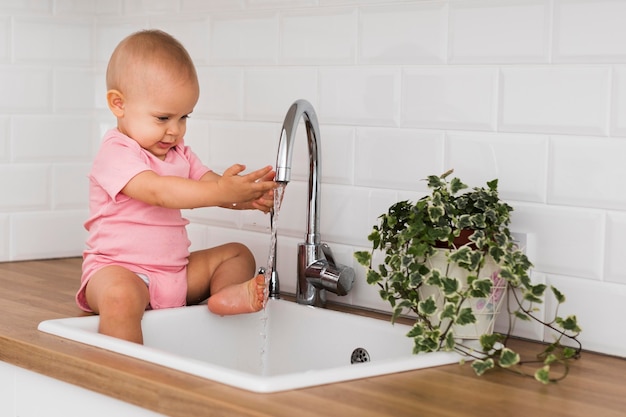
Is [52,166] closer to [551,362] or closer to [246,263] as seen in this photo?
[246,263]

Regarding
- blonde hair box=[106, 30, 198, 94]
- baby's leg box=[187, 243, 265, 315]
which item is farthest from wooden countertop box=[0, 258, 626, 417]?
blonde hair box=[106, 30, 198, 94]

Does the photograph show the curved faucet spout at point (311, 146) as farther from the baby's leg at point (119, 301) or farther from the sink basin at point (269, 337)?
the baby's leg at point (119, 301)

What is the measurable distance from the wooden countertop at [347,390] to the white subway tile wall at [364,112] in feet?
0.77

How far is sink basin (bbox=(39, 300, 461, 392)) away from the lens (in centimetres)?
153

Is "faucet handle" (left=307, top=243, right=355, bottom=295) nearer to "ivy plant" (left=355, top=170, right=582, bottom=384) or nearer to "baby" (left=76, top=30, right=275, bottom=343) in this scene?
"baby" (left=76, top=30, right=275, bottom=343)

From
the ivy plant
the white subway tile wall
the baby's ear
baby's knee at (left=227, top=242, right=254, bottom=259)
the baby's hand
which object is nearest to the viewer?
the ivy plant

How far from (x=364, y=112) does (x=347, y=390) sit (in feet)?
2.26

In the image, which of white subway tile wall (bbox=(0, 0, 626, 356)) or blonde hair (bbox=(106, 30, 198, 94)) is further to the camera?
blonde hair (bbox=(106, 30, 198, 94))

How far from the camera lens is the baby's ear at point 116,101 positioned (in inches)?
66.8

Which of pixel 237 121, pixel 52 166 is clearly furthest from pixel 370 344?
pixel 52 166

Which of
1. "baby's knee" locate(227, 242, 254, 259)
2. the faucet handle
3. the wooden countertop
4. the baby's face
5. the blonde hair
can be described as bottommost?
the wooden countertop

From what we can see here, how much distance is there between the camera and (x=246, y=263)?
180 centimetres

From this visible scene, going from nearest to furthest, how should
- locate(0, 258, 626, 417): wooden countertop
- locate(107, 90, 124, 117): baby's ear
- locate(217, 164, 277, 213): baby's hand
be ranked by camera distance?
locate(0, 258, 626, 417): wooden countertop
locate(217, 164, 277, 213): baby's hand
locate(107, 90, 124, 117): baby's ear

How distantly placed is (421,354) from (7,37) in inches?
50.7
